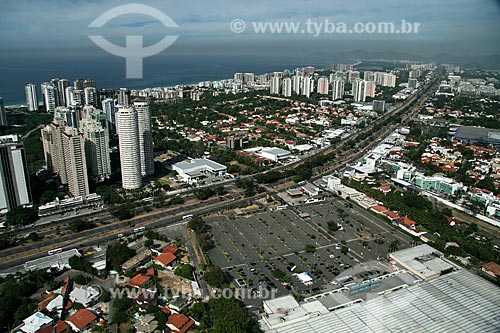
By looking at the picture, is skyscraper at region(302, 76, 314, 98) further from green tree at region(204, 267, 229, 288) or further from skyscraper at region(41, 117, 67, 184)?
green tree at region(204, 267, 229, 288)

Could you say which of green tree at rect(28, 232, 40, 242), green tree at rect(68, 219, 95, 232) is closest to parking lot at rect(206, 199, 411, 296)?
green tree at rect(68, 219, 95, 232)

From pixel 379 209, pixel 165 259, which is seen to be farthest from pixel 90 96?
pixel 379 209

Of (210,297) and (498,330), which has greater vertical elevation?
(498,330)

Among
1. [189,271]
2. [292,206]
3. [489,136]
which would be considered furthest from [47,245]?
[489,136]

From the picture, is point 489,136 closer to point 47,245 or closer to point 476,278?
point 476,278

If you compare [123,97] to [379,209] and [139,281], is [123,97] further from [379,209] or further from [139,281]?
[139,281]

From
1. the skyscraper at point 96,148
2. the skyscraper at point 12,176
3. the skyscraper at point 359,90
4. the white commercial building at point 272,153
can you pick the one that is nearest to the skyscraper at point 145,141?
the skyscraper at point 96,148
